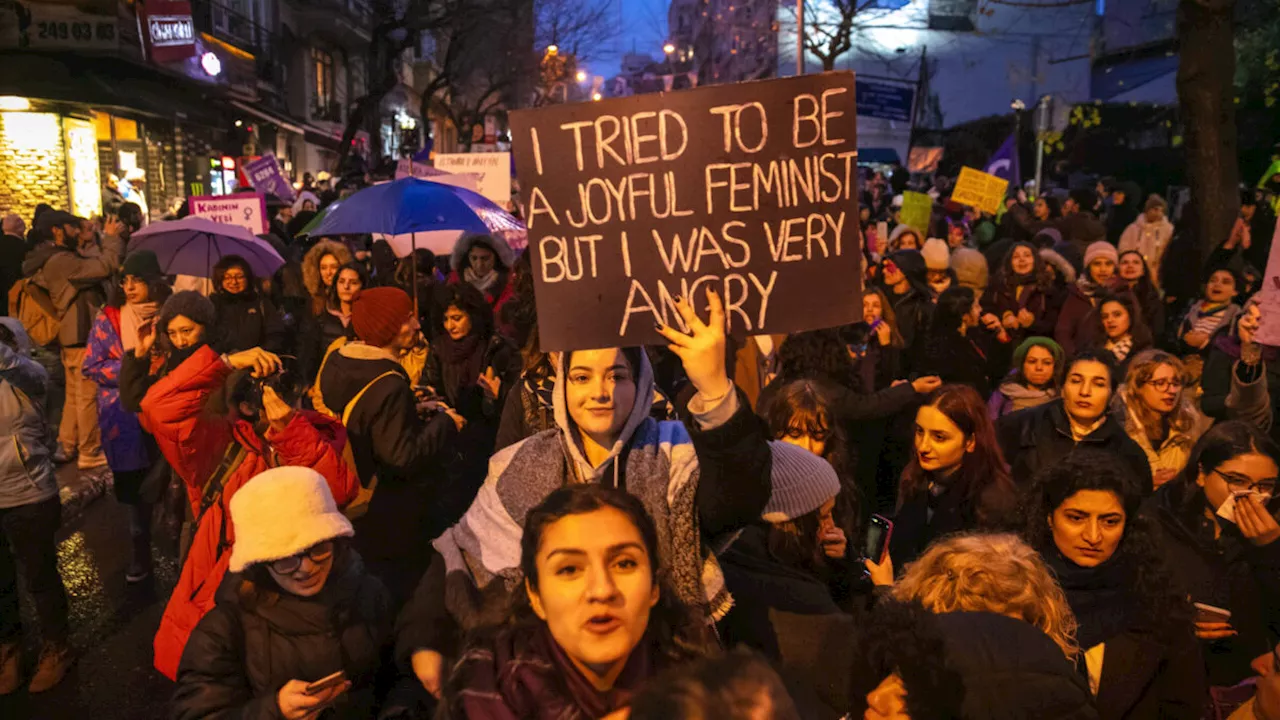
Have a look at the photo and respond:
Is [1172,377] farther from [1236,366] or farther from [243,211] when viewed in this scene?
[243,211]

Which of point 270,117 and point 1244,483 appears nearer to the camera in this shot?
point 1244,483

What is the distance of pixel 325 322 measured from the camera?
7.30 metres

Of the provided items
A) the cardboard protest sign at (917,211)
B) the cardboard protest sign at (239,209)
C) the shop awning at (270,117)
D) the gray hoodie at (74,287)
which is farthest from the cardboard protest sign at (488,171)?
the shop awning at (270,117)

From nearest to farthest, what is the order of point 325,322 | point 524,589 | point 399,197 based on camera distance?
point 524,589, point 325,322, point 399,197

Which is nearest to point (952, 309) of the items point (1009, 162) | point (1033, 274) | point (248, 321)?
point (1033, 274)

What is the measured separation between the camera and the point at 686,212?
8.86ft

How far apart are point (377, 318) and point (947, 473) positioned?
2.71 metres

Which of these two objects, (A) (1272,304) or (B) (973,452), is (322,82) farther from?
(B) (973,452)

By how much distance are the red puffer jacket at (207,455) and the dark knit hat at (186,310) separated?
1.83ft

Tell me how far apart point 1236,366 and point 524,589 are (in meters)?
5.61

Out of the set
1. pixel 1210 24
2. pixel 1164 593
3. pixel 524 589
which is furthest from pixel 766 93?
pixel 1210 24

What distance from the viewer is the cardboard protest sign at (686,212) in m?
2.67

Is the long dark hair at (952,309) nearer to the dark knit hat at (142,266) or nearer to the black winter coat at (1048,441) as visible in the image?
the black winter coat at (1048,441)

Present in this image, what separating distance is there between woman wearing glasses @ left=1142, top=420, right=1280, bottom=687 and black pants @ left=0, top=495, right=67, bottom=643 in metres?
4.56
